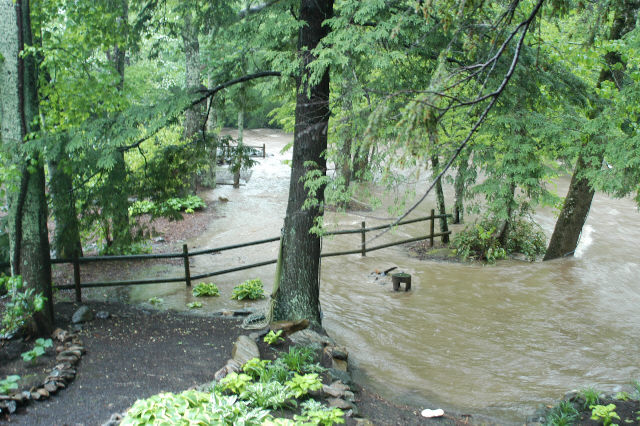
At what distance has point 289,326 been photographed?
715 centimetres

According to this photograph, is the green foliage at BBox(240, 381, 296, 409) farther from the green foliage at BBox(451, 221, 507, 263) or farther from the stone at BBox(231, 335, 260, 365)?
the green foliage at BBox(451, 221, 507, 263)

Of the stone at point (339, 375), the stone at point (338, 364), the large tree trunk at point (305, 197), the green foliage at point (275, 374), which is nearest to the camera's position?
the green foliage at point (275, 374)

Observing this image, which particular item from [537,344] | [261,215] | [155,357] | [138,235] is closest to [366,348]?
[537,344]

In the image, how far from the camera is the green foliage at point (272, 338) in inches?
264

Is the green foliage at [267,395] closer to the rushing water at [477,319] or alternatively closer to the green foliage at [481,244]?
the rushing water at [477,319]

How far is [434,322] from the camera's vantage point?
352 inches

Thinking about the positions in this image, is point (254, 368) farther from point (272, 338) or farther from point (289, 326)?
point (289, 326)

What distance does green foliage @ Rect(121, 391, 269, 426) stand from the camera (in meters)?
3.77

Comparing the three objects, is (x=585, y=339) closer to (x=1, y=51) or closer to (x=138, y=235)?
(x=138, y=235)

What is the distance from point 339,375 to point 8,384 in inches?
136

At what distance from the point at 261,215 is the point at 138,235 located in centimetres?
891

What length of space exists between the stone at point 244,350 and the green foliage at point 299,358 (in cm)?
36

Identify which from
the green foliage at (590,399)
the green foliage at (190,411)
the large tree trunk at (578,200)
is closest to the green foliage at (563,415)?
the green foliage at (590,399)

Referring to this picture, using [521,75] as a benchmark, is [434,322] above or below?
below
